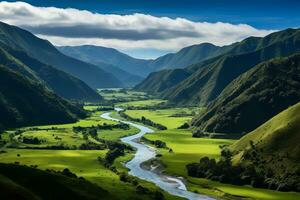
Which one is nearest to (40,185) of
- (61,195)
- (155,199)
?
(61,195)

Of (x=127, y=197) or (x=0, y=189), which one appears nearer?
(x=0, y=189)

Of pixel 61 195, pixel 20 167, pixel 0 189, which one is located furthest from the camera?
pixel 20 167

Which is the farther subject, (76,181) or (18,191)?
(76,181)

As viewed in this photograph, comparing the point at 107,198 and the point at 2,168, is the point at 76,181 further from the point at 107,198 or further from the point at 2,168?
the point at 2,168

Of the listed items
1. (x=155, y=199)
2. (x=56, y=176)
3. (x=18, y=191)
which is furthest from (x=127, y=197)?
(x=18, y=191)

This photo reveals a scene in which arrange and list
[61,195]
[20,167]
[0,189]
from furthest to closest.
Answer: [20,167] → [61,195] → [0,189]

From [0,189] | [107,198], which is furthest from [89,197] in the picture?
[0,189]

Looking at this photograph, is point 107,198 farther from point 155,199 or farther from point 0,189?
point 0,189
